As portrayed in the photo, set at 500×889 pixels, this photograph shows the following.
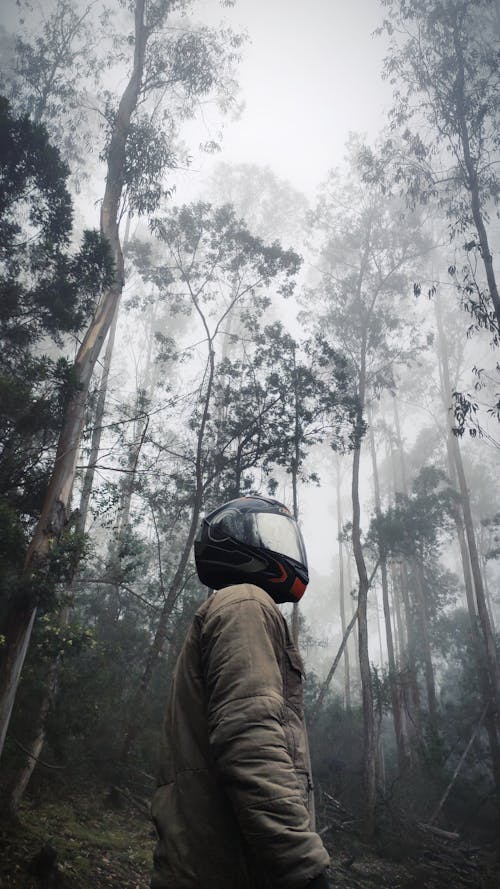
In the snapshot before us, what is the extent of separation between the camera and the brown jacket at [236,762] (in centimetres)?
101

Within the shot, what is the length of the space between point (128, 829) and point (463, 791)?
1241cm

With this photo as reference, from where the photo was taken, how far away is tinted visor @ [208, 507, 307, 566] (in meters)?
1.83

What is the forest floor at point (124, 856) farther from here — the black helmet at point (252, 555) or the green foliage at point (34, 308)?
the black helmet at point (252, 555)

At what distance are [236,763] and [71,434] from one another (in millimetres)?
7603

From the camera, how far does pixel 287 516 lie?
6.81ft

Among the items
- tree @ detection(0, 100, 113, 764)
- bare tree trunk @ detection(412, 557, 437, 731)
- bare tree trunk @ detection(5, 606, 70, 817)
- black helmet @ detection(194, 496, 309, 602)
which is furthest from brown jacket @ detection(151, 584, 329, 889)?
bare tree trunk @ detection(412, 557, 437, 731)

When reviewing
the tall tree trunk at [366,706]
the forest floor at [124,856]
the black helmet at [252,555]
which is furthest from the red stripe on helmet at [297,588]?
the tall tree trunk at [366,706]

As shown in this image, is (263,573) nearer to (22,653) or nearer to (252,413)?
(22,653)

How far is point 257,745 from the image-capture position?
1090mm

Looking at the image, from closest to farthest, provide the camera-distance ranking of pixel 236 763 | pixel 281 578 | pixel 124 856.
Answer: pixel 236 763
pixel 281 578
pixel 124 856

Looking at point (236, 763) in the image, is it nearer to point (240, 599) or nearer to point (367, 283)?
point (240, 599)

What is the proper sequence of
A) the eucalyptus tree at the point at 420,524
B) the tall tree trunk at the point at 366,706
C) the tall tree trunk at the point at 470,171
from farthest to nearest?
1. the eucalyptus tree at the point at 420,524
2. the tall tree trunk at the point at 366,706
3. the tall tree trunk at the point at 470,171

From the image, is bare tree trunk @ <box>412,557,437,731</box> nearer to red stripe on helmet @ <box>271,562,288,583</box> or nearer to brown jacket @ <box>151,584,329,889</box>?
red stripe on helmet @ <box>271,562,288,583</box>

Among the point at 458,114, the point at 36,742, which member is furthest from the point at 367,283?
the point at 36,742
